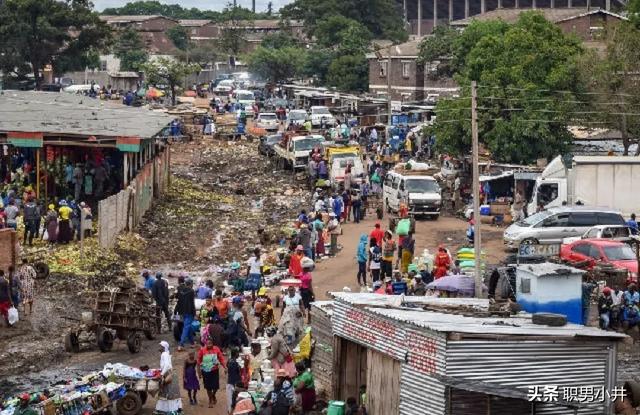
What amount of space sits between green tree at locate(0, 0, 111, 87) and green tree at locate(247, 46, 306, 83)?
17.8m

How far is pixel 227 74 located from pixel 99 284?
85.9 meters

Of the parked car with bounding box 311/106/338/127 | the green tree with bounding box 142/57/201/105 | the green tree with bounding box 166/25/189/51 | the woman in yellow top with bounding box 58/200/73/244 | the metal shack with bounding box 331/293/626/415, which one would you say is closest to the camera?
the metal shack with bounding box 331/293/626/415

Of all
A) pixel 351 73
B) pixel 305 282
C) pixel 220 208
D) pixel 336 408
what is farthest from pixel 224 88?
pixel 336 408

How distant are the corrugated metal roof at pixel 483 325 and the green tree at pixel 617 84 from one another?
26619mm

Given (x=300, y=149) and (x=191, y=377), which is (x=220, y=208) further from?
A: (x=191, y=377)

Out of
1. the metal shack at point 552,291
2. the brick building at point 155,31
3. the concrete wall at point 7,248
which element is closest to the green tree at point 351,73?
the brick building at point 155,31

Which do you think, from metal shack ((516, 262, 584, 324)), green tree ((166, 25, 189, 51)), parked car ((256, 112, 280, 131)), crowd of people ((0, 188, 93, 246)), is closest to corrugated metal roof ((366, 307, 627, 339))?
metal shack ((516, 262, 584, 324))

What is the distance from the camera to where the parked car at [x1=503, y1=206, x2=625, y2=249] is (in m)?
35.4

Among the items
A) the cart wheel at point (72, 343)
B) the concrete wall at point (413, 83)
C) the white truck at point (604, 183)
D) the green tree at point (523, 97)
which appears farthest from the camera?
the concrete wall at point (413, 83)

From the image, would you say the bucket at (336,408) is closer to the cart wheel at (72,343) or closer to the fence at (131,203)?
the cart wheel at (72,343)

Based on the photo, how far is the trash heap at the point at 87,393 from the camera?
64.3ft

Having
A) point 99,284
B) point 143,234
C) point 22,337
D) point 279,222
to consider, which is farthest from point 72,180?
point 22,337

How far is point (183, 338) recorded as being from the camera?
25422mm

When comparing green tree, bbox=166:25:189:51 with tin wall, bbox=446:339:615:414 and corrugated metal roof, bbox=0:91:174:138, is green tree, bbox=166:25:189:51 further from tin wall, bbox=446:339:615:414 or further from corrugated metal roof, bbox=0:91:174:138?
tin wall, bbox=446:339:615:414
